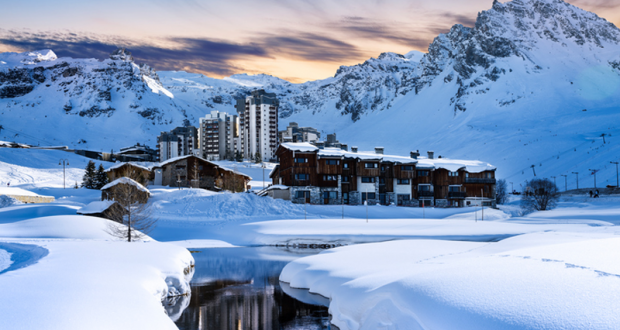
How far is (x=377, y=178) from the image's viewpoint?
80625 mm

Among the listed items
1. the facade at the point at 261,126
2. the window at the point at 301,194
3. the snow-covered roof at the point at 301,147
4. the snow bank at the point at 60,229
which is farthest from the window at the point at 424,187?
the facade at the point at 261,126

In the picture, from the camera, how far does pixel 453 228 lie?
172ft

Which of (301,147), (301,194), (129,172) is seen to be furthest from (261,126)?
(301,194)

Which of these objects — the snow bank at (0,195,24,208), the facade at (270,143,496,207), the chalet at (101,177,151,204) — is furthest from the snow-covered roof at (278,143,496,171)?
the snow bank at (0,195,24,208)

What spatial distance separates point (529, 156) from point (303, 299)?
6218 inches

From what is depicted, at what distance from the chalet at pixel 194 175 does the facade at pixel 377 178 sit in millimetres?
10282

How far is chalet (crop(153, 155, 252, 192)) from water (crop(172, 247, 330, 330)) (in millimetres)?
55053

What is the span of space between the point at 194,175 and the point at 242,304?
221 ft

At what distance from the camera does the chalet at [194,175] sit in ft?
294

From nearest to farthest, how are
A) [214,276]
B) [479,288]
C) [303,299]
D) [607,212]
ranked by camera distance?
[479,288] < [303,299] < [214,276] < [607,212]

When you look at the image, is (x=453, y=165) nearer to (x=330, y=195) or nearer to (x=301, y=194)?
(x=330, y=195)

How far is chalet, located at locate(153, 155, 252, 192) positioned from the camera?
89688 mm

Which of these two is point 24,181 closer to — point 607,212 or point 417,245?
point 417,245

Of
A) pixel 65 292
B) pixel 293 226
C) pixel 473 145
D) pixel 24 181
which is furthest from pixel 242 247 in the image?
pixel 473 145
